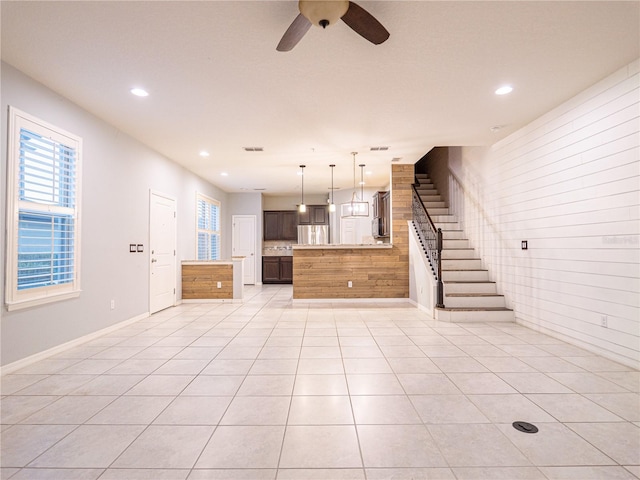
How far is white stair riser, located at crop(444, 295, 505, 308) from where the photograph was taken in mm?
5047

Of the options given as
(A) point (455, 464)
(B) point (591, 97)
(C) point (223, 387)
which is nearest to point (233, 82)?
(C) point (223, 387)

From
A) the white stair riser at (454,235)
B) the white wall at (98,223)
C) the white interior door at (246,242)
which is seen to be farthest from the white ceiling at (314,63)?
the white interior door at (246,242)

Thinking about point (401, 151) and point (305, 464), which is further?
point (401, 151)

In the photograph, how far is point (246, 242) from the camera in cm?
995

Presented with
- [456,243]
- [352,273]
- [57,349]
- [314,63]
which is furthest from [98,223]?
[456,243]

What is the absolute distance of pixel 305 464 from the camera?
1686 mm

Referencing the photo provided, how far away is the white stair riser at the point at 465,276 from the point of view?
18.2ft

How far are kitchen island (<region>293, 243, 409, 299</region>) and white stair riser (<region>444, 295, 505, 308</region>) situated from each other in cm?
152

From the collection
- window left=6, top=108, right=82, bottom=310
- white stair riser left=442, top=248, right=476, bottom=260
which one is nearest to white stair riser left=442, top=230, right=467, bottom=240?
white stair riser left=442, top=248, right=476, bottom=260

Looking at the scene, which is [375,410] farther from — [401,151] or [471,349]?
[401,151]

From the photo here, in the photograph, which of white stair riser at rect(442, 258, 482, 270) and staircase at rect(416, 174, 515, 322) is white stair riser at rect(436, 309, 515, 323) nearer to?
staircase at rect(416, 174, 515, 322)

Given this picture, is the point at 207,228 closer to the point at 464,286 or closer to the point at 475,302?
the point at 464,286

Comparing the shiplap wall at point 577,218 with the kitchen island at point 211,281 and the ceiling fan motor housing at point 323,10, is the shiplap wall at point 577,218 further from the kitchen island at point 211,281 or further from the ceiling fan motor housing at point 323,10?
the kitchen island at point 211,281

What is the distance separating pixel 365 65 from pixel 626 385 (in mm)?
3626
